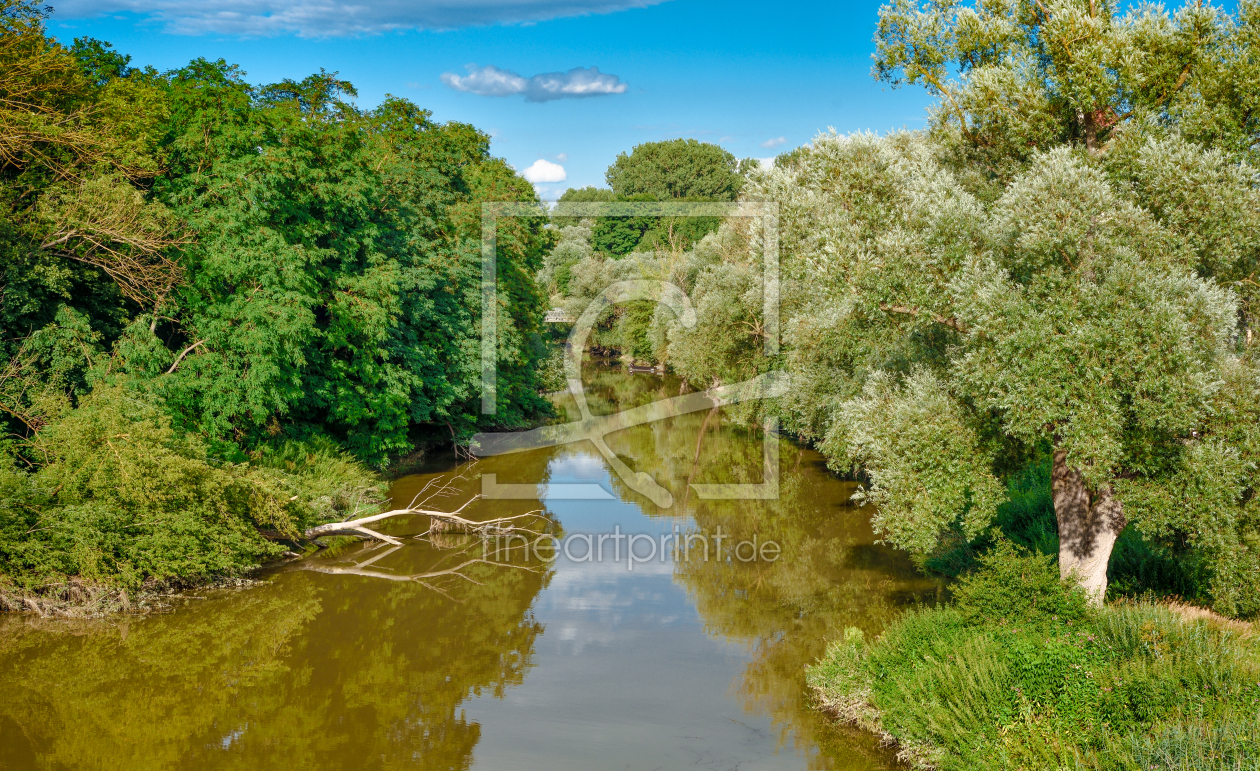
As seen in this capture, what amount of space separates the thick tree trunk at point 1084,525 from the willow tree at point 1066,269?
1.3 inches

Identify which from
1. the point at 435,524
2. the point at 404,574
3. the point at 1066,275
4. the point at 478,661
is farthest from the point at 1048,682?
the point at 435,524

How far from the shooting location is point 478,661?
14.2 meters

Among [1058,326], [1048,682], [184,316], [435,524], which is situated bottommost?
[435,524]

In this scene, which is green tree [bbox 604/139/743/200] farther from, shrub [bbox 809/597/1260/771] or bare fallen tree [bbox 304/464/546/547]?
shrub [bbox 809/597/1260/771]

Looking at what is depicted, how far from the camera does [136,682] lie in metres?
12.7

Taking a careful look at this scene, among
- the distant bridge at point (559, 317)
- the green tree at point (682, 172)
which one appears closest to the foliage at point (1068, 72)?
A: the distant bridge at point (559, 317)

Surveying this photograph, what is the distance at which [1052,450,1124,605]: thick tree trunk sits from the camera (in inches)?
488

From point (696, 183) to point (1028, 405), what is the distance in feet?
325

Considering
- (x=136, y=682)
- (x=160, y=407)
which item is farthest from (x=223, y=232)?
(x=136, y=682)

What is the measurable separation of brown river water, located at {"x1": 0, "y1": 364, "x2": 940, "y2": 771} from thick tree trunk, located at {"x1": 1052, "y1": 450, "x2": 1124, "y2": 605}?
3514 millimetres

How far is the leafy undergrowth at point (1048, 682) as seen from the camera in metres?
8.09

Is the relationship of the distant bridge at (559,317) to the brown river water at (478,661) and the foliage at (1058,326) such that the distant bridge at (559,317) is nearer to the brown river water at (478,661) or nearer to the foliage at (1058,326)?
the brown river water at (478,661)

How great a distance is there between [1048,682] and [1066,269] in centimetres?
566

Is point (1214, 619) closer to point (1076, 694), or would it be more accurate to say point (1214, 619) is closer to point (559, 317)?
point (1076, 694)
